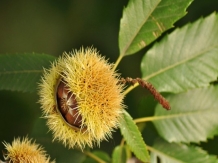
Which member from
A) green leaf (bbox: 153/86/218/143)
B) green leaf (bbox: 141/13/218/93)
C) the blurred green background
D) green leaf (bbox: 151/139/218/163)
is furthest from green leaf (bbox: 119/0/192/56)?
the blurred green background

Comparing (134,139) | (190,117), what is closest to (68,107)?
(134,139)

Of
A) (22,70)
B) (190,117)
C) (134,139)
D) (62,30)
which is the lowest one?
(134,139)

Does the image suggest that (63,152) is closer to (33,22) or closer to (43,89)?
(43,89)

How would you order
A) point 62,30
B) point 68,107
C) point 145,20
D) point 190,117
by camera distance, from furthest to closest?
point 62,30, point 190,117, point 145,20, point 68,107

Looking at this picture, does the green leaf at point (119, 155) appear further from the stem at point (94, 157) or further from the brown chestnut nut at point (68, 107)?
the brown chestnut nut at point (68, 107)

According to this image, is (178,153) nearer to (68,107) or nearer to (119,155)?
(119,155)

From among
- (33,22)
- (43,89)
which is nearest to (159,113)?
(43,89)
